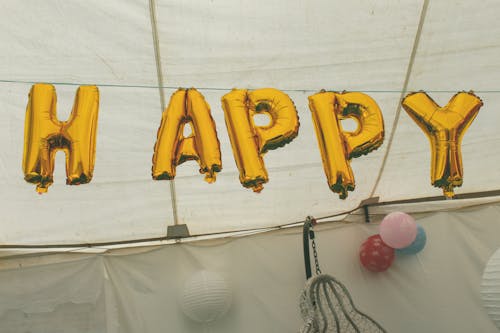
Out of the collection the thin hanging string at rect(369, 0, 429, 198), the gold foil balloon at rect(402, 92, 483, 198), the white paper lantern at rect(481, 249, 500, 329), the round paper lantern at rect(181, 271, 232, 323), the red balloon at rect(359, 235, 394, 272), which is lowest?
the white paper lantern at rect(481, 249, 500, 329)

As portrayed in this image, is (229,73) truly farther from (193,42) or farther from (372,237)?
(372,237)

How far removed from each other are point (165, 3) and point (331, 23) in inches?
32.3

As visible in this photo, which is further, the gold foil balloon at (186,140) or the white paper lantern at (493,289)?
the gold foil balloon at (186,140)

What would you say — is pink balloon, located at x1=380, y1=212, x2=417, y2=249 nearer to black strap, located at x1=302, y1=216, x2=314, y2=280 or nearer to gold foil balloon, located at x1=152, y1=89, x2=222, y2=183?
black strap, located at x1=302, y1=216, x2=314, y2=280

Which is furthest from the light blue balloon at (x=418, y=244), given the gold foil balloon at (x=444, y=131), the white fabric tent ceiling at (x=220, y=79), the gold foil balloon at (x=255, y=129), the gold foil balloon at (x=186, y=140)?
the gold foil balloon at (x=186, y=140)

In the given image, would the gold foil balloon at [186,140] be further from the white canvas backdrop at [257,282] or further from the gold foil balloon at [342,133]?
the white canvas backdrop at [257,282]

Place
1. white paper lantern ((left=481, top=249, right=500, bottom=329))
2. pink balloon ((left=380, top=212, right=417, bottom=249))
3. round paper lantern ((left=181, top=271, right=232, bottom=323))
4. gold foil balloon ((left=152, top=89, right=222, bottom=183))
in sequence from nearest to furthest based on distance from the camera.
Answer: white paper lantern ((left=481, top=249, right=500, bottom=329)), gold foil balloon ((left=152, top=89, right=222, bottom=183)), round paper lantern ((left=181, top=271, right=232, bottom=323)), pink balloon ((left=380, top=212, right=417, bottom=249))

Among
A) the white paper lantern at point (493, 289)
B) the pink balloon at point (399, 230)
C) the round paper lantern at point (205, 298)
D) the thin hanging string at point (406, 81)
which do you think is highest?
the thin hanging string at point (406, 81)

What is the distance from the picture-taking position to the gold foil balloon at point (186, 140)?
2.42 m

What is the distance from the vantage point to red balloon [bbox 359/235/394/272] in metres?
3.52

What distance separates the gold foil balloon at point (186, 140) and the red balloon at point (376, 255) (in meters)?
1.51

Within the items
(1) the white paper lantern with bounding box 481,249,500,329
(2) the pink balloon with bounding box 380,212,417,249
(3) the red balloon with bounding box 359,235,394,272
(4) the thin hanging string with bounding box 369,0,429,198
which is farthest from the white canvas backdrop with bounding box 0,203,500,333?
(1) the white paper lantern with bounding box 481,249,500,329

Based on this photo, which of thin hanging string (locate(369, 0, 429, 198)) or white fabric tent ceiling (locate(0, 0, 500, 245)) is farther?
thin hanging string (locate(369, 0, 429, 198))

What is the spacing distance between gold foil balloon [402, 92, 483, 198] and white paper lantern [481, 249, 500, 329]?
1.45 feet
